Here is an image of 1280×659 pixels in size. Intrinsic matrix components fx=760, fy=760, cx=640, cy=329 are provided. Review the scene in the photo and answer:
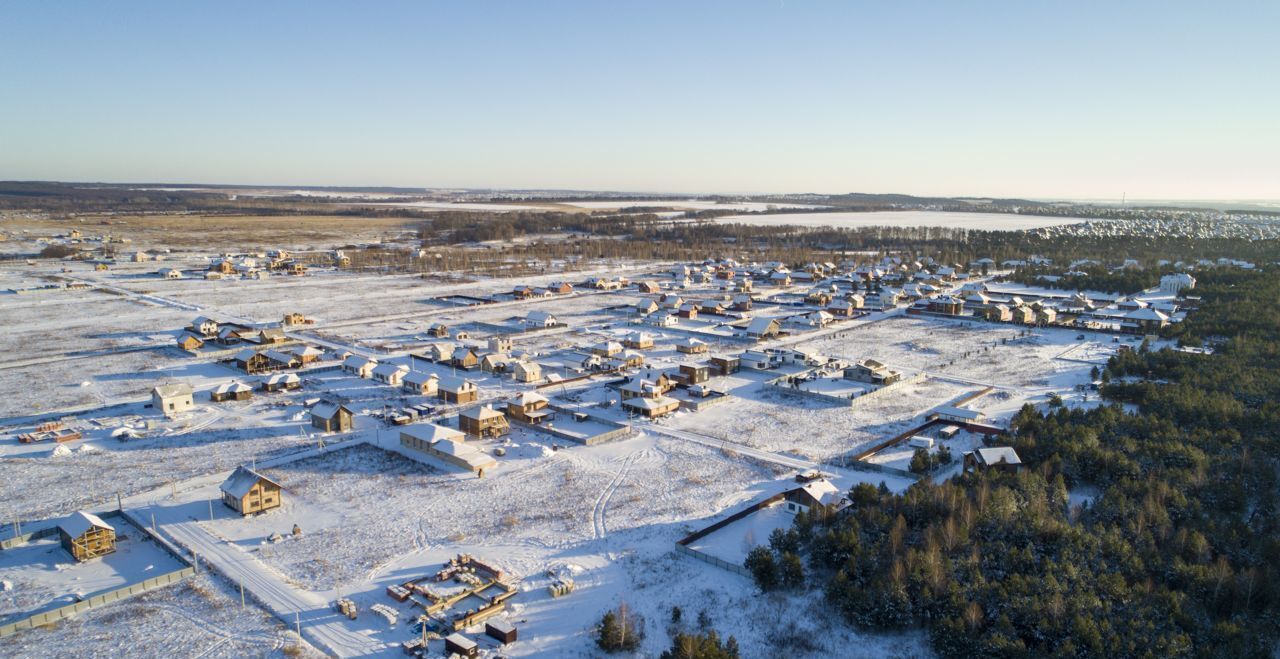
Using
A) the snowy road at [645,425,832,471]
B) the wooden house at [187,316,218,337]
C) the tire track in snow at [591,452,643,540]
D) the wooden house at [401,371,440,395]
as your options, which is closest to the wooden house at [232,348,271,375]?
the wooden house at [187,316,218,337]

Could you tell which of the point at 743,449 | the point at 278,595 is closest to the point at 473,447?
the point at 278,595

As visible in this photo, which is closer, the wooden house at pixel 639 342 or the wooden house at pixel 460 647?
the wooden house at pixel 460 647

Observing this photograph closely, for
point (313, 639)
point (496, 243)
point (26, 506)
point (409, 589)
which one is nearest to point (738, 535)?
point (409, 589)

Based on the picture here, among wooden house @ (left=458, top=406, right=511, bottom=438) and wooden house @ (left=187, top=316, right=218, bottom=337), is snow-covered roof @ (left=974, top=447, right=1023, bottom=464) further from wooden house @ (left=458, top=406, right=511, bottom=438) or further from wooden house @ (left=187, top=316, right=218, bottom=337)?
wooden house @ (left=187, top=316, right=218, bottom=337)

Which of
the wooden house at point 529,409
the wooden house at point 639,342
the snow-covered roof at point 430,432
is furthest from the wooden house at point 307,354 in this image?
the wooden house at point 639,342

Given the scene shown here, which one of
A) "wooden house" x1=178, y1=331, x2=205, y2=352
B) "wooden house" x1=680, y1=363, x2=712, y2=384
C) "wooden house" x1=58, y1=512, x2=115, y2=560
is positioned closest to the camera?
"wooden house" x1=58, y1=512, x2=115, y2=560

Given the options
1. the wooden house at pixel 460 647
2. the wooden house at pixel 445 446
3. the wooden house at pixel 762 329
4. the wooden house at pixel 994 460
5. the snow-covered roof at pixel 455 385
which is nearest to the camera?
the wooden house at pixel 460 647

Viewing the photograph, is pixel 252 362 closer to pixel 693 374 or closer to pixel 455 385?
pixel 455 385

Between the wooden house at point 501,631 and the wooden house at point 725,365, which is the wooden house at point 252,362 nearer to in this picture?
the wooden house at point 725,365
